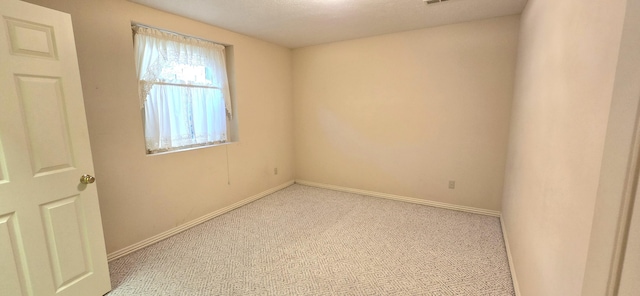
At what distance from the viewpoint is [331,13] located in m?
2.77

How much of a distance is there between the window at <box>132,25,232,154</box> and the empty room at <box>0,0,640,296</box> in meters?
0.02

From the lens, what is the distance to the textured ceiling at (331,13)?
8.25 ft

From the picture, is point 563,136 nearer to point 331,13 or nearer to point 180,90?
→ point 331,13

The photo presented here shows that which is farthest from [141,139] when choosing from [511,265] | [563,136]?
[511,265]

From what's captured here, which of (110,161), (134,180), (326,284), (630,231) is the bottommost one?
(326,284)

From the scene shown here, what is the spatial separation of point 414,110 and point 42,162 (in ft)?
11.8

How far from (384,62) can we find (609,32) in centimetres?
296

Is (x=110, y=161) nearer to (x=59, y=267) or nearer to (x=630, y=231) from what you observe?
(x=59, y=267)

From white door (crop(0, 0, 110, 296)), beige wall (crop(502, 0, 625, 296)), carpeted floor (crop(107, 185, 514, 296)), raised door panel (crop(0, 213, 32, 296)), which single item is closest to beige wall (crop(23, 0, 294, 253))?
carpeted floor (crop(107, 185, 514, 296))

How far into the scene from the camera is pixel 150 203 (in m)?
2.69

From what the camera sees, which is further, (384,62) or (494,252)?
(384,62)

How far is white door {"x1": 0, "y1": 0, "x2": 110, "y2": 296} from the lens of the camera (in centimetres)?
147

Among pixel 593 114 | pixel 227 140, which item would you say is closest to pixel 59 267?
pixel 227 140

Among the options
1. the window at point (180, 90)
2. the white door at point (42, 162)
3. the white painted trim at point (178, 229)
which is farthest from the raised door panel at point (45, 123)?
the white painted trim at point (178, 229)
